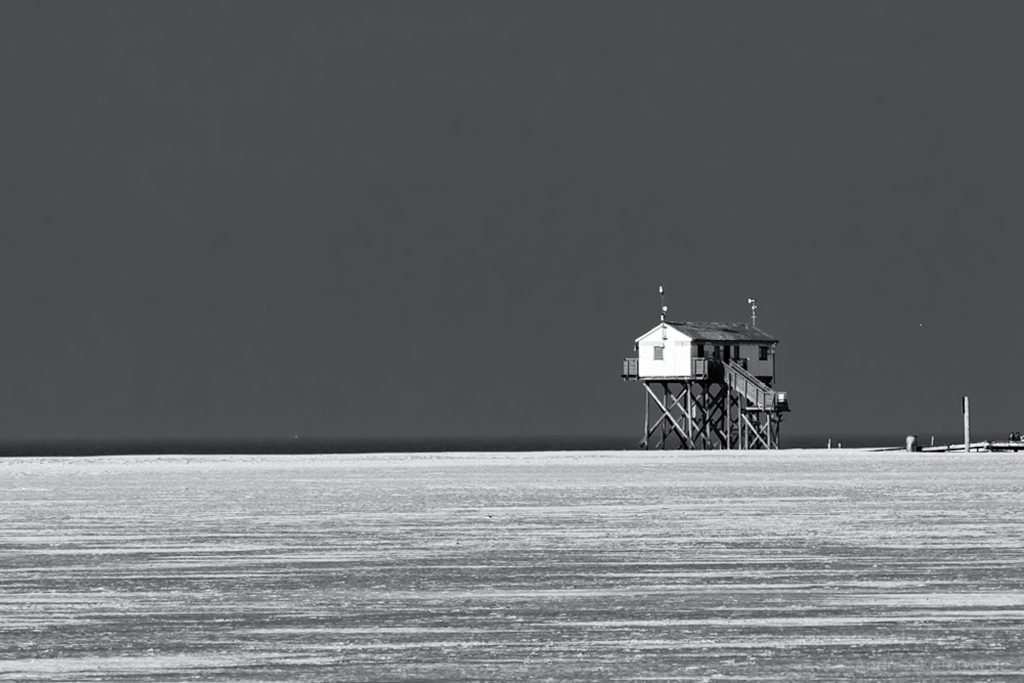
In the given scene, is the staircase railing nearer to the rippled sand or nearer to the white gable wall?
the white gable wall

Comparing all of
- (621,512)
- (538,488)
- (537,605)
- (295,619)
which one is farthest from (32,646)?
(538,488)

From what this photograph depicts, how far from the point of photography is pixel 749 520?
119 feet

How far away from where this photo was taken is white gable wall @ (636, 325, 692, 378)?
396 feet

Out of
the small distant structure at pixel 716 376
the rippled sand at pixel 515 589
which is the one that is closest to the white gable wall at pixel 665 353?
the small distant structure at pixel 716 376

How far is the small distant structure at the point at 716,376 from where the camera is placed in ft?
397

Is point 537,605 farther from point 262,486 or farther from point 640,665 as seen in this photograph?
point 262,486

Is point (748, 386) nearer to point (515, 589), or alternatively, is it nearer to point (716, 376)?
point (716, 376)

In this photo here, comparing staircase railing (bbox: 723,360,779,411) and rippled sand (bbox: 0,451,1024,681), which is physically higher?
staircase railing (bbox: 723,360,779,411)

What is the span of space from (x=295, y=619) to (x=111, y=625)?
75.1 inches

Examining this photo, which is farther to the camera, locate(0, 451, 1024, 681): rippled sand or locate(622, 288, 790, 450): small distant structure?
locate(622, 288, 790, 450): small distant structure

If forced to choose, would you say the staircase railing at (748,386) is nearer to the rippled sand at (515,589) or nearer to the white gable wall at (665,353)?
the white gable wall at (665,353)

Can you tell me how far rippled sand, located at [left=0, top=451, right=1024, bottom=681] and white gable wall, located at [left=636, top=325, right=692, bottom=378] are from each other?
2950 inches

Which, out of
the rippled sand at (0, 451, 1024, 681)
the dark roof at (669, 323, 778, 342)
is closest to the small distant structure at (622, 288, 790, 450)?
the dark roof at (669, 323, 778, 342)

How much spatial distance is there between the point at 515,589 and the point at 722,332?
102233 millimetres
